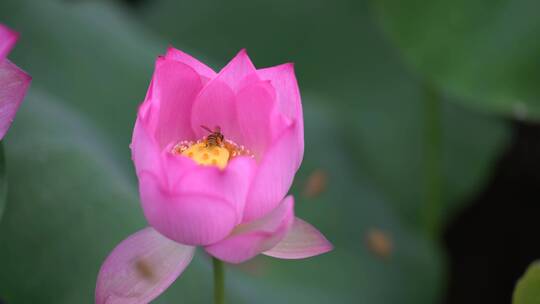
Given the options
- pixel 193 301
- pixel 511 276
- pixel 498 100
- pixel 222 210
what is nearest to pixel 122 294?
pixel 222 210

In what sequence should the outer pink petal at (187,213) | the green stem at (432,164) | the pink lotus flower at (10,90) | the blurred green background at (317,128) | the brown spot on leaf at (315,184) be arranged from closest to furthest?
the outer pink petal at (187,213)
the pink lotus flower at (10,90)
the blurred green background at (317,128)
the brown spot on leaf at (315,184)
the green stem at (432,164)

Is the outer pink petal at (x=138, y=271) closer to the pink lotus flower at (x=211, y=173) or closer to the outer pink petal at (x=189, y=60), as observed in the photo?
the pink lotus flower at (x=211, y=173)

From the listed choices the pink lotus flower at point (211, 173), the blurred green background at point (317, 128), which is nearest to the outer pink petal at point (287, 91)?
the pink lotus flower at point (211, 173)

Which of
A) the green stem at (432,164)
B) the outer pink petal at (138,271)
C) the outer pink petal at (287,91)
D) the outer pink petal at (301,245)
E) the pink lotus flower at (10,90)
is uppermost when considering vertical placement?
the outer pink petal at (287,91)

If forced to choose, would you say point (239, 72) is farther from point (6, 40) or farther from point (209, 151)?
point (6, 40)

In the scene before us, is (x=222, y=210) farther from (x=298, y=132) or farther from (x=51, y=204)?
(x=51, y=204)

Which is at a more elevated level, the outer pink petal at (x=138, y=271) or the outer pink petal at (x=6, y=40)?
the outer pink petal at (x=6, y=40)

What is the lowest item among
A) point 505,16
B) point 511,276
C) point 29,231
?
point 511,276
